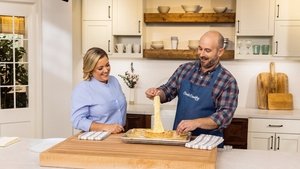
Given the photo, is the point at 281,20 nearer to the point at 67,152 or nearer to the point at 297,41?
the point at 297,41

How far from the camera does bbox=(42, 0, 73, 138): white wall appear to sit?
434 centimetres

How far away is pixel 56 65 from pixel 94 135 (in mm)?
2434

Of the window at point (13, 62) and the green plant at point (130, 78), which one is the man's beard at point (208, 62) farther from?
the window at point (13, 62)

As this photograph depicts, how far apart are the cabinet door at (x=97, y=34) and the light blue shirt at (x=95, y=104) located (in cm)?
197

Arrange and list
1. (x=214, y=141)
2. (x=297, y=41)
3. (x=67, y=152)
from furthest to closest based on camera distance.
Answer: (x=297, y=41) → (x=214, y=141) → (x=67, y=152)

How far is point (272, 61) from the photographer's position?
4.33 m

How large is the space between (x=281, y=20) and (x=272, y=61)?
20.5 inches

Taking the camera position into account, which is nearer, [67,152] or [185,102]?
[67,152]

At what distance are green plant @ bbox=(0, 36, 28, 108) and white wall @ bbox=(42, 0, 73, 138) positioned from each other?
24 cm

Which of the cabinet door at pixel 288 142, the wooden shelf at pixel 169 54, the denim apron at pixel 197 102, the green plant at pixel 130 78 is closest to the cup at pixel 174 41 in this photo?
the wooden shelf at pixel 169 54

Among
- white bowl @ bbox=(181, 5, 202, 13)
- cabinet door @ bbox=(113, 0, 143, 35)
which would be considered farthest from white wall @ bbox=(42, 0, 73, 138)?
white bowl @ bbox=(181, 5, 202, 13)

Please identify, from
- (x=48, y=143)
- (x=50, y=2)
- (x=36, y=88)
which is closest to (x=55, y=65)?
(x=36, y=88)

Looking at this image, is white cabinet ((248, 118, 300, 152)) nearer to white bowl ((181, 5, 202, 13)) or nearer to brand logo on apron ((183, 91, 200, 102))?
white bowl ((181, 5, 202, 13))

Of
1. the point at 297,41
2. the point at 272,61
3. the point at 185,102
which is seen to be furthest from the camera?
the point at 272,61
